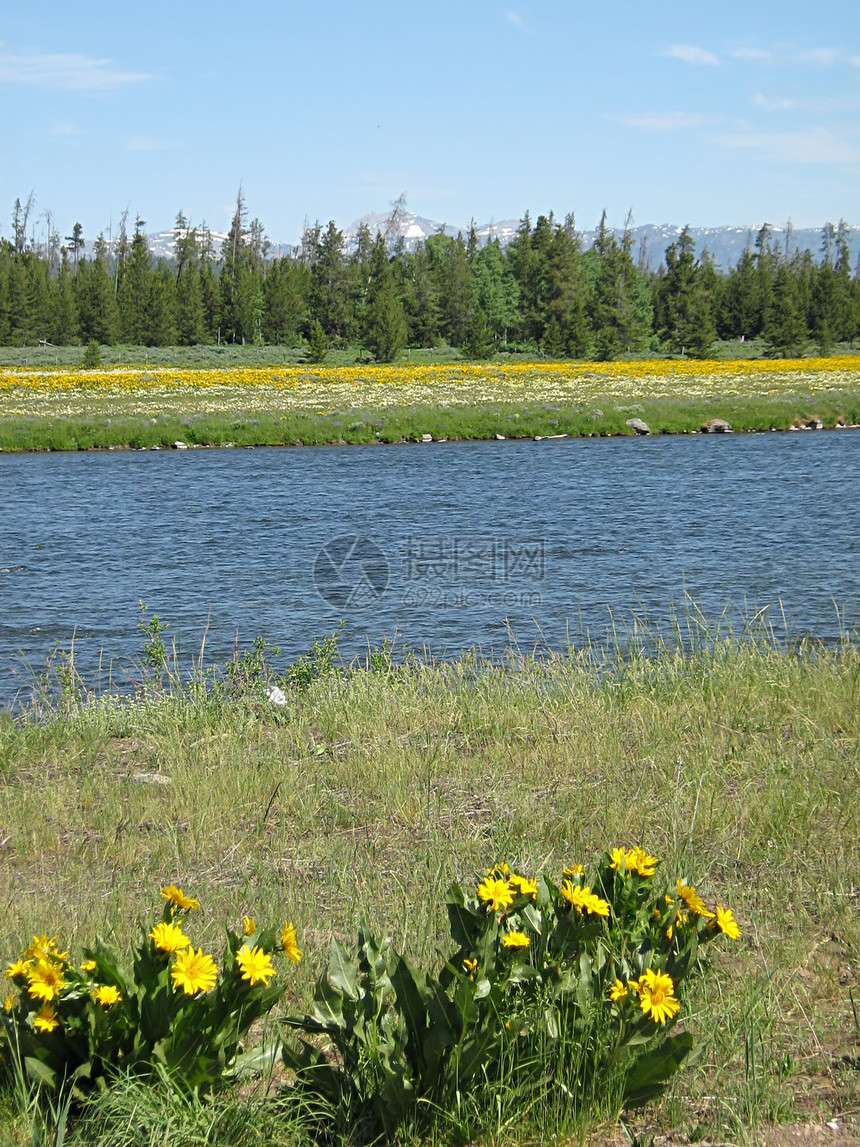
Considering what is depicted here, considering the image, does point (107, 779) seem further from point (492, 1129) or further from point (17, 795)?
point (492, 1129)

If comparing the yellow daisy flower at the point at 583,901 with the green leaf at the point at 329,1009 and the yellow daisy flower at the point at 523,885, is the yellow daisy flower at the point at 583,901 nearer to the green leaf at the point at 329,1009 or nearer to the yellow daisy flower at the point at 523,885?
the yellow daisy flower at the point at 523,885

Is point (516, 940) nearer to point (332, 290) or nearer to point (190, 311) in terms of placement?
point (332, 290)

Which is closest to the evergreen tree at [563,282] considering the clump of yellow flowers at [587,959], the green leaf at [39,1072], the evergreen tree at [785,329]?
the evergreen tree at [785,329]

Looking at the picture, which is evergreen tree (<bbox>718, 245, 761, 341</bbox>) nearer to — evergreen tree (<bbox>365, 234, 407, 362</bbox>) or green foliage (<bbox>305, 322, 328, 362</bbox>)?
evergreen tree (<bbox>365, 234, 407, 362</bbox>)

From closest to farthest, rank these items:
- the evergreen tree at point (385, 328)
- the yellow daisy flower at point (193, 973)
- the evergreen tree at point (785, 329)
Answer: the yellow daisy flower at point (193, 973) → the evergreen tree at point (385, 328) → the evergreen tree at point (785, 329)

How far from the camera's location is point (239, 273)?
317 feet

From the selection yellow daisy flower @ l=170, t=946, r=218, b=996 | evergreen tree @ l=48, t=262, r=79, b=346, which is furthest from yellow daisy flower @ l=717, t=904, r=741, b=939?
evergreen tree @ l=48, t=262, r=79, b=346

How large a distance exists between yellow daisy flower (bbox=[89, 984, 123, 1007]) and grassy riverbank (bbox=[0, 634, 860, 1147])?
9.4 inches

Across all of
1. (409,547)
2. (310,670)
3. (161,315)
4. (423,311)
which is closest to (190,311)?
(161,315)

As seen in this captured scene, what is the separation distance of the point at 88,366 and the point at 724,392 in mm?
40594

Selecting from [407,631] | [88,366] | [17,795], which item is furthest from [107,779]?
[88,366]

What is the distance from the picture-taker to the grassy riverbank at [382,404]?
39.8 metres

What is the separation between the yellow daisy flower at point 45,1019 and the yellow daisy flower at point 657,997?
1.58 metres

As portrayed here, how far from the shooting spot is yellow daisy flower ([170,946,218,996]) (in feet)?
9.62
